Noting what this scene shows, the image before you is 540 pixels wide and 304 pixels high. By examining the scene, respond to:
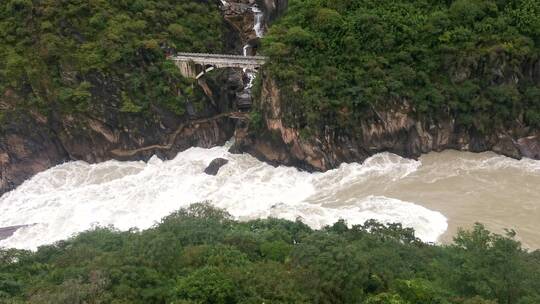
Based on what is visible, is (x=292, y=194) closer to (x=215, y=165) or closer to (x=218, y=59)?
(x=215, y=165)

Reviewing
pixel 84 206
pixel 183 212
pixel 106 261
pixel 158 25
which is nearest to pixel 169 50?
pixel 158 25

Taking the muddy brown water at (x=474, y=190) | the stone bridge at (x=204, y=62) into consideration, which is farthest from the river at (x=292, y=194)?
the stone bridge at (x=204, y=62)

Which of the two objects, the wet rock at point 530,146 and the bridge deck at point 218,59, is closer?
the wet rock at point 530,146

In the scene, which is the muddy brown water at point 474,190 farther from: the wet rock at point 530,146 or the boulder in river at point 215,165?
the boulder in river at point 215,165

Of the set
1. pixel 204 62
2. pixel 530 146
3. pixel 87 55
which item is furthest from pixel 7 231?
pixel 530 146

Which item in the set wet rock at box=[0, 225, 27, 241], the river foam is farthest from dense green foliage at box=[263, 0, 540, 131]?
wet rock at box=[0, 225, 27, 241]

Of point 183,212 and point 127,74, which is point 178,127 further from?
point 183,212
